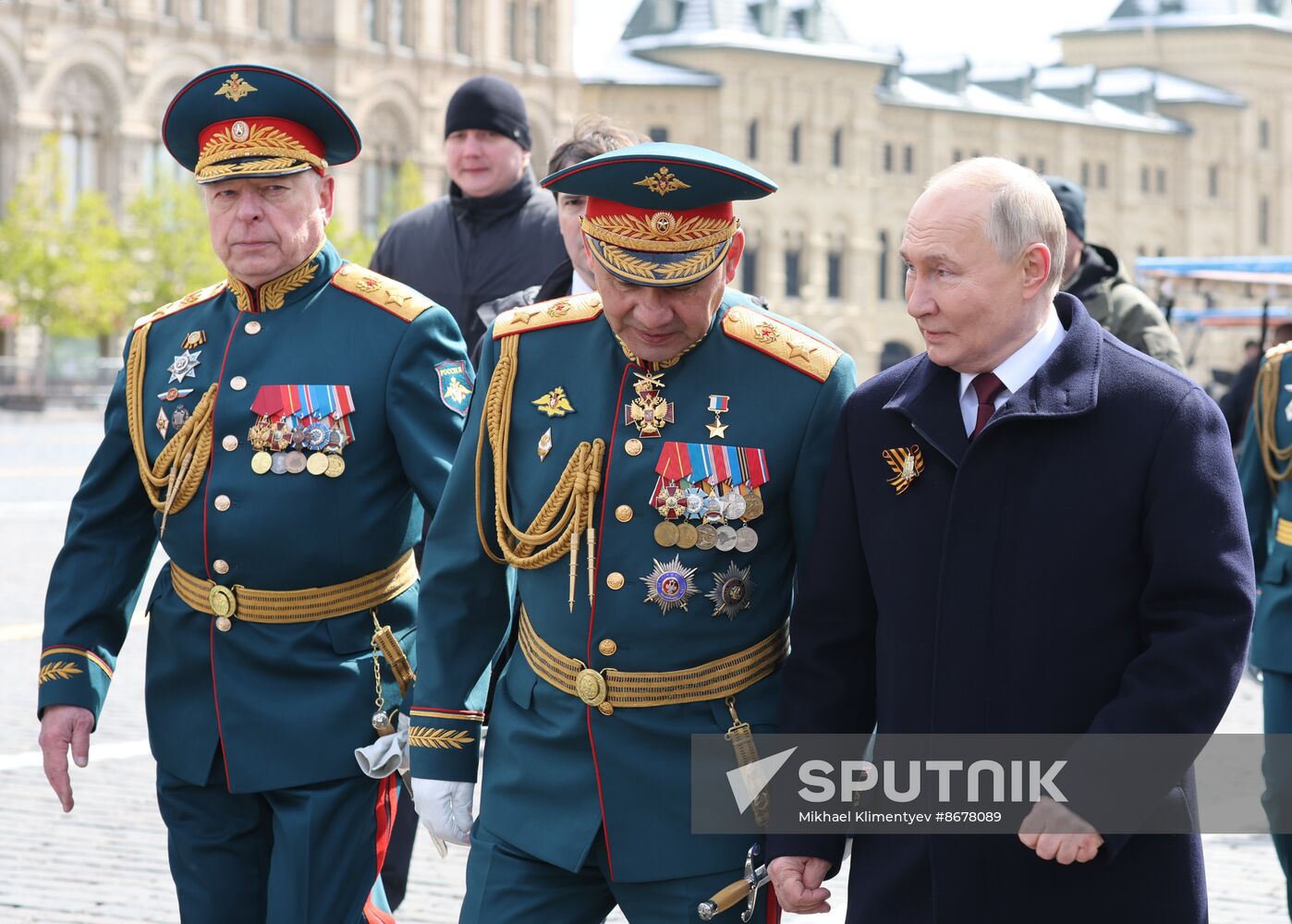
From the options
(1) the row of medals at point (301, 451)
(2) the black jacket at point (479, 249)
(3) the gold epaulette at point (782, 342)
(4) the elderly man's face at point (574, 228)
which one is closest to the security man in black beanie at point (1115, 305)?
(2) the black jacket at point (479, 249)

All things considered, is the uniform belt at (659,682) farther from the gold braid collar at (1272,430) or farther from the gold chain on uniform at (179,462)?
the gold braid collar at (1272,430)

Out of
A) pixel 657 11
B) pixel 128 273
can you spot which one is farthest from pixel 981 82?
pixel 128 273

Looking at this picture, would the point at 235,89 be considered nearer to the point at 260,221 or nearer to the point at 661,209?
the point at 260,221

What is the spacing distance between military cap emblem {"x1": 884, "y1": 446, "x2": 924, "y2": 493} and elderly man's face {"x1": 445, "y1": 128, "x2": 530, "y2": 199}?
3.41 metres

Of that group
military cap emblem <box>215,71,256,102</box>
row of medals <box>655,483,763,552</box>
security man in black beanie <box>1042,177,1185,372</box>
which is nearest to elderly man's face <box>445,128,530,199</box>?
security man in black beanie <box>1042,177,1185,372</box>

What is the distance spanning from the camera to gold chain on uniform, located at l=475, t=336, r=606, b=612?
349cm

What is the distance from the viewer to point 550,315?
3.73m

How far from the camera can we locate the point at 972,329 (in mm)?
3111

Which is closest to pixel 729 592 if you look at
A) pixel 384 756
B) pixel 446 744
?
pixel 446 744

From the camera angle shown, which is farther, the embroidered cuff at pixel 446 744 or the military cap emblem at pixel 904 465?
the embroidered cuff at pixel 446 744

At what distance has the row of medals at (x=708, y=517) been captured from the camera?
3443 mm

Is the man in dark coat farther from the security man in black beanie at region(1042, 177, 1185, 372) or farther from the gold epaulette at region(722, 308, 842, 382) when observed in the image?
the security man in black beanie at region(1042, 177, 1185, 372)

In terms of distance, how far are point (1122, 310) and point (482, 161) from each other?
2212 millimetres

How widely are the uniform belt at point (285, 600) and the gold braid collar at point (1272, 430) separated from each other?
3.01 metres
